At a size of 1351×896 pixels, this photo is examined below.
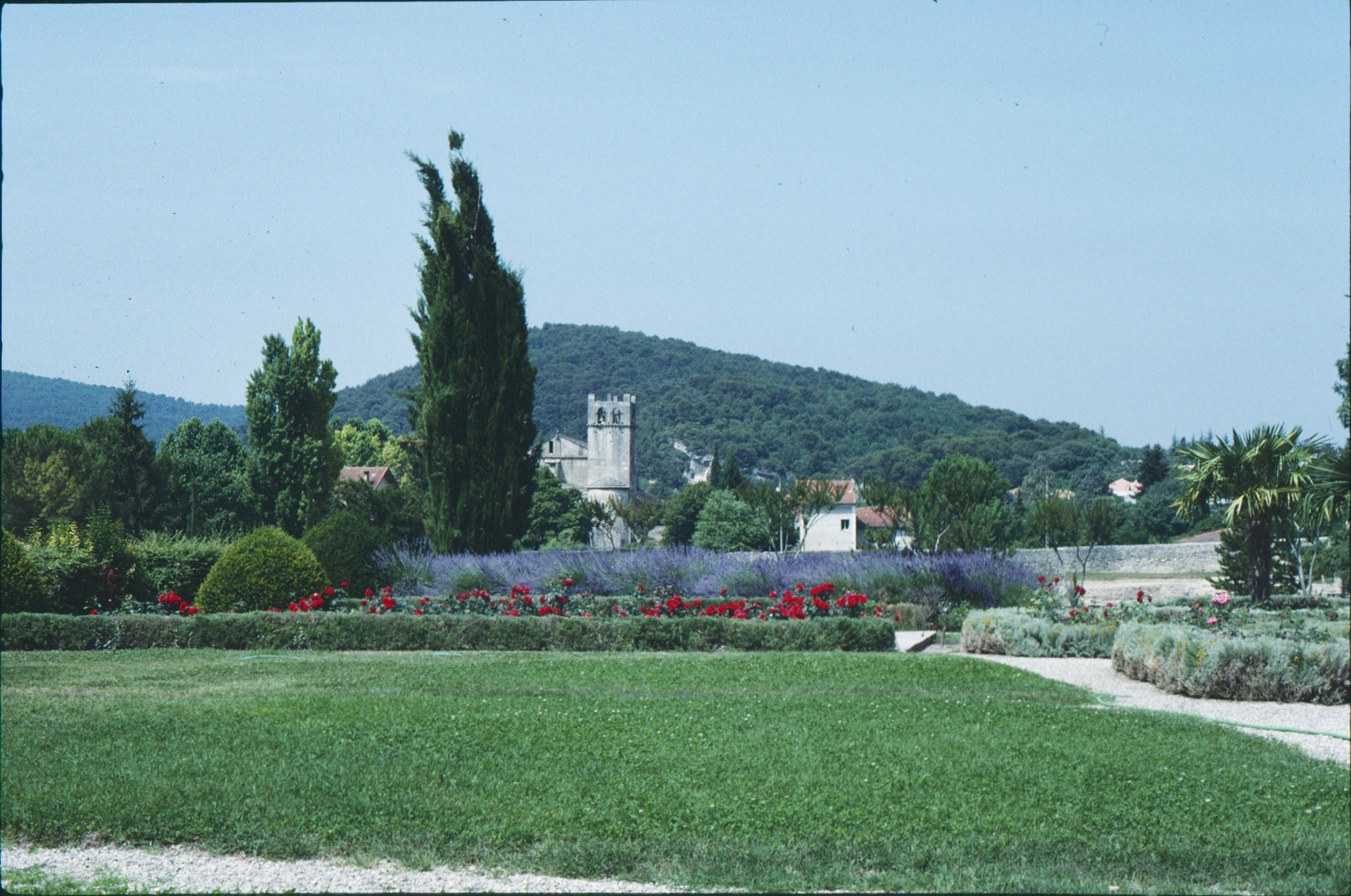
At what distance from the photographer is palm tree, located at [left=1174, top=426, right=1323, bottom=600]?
1188 centimetres

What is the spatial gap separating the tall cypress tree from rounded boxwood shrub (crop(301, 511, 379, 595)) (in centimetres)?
195

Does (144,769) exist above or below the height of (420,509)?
below

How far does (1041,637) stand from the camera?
1118 cm

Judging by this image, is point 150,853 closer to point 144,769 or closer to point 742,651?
point 144,769

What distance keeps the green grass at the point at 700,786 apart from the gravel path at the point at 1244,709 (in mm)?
562

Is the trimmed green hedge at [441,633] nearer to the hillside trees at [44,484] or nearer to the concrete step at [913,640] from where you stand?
the concrete step at [913,640]

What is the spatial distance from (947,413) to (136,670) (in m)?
79.2

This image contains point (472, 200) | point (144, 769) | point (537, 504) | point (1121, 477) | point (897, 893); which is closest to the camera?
point (897, 893)

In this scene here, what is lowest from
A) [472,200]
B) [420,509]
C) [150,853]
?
[150,853]

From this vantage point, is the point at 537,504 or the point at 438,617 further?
the point at 537,504

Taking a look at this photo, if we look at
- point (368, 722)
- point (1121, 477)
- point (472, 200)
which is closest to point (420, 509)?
point (472, 200)

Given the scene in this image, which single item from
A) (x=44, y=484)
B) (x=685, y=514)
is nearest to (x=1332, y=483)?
(x=44, y=484)

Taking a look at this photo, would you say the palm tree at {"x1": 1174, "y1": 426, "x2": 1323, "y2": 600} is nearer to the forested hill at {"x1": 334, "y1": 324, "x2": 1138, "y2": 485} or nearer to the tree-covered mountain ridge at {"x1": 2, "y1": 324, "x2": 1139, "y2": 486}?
the tree-covered mountain ridge at {"x1": 2, "y1": 324, "x2": 1139, "y2": 486}

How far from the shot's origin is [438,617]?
36.3 ft
